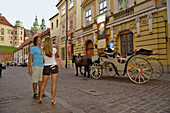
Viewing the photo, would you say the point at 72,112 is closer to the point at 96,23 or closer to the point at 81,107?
the point at 81,107

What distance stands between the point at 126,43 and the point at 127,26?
5.68ft

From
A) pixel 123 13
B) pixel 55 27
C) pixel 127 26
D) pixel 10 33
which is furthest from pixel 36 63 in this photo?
pixel 10 33

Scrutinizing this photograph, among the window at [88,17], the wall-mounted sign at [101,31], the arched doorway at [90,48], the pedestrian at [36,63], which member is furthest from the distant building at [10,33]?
the pedestrian at [36,63]

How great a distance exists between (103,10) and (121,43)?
5089mm

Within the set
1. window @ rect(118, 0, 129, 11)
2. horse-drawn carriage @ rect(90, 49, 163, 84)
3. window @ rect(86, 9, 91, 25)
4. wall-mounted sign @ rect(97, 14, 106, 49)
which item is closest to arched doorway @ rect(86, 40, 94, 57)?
wall-mounted sign @ rect(97, 14, 106, 49)

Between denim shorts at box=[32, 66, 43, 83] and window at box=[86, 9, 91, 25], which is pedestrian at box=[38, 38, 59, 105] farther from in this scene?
window at box=[86, 9, 91, 25]

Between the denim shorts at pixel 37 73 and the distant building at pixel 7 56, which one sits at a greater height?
the distant building at pixel 7 56

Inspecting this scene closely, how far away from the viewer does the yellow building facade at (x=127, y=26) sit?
9547 mm

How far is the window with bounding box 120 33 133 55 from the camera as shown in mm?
12188

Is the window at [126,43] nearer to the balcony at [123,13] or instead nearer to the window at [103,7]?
the balcony at [123,13]

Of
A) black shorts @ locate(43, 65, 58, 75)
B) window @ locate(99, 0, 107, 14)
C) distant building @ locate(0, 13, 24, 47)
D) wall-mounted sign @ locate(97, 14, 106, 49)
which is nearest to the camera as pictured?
black shorts @ locate(43, 65, 58, 75)

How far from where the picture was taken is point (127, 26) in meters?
12.0

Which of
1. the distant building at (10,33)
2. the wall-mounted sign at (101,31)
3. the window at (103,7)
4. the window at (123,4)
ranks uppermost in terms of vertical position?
the distant building at (10,33)

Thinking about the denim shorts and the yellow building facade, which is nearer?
the denim shorts
